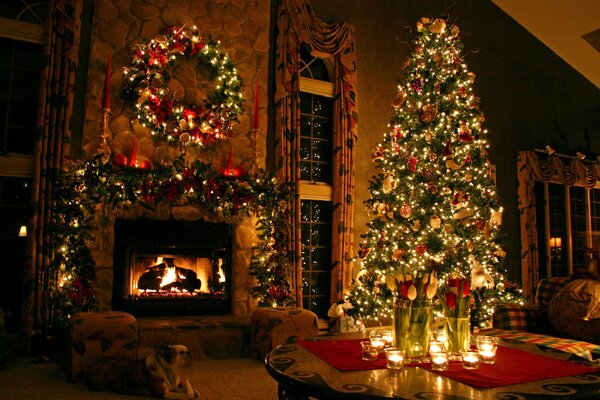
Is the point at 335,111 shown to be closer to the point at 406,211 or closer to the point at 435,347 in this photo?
the point at 406,211

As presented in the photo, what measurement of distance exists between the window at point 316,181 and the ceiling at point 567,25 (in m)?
3.76

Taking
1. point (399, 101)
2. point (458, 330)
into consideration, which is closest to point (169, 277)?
point (399, 101)

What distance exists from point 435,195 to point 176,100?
293cm

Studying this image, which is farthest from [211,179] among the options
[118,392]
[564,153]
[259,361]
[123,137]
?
[564,153]

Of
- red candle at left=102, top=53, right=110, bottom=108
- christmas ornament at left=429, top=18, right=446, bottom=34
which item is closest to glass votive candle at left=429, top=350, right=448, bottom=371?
red candle at left=102, top=53, right=110, bottom=108

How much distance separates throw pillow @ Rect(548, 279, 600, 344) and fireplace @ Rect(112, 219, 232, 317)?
3173mm

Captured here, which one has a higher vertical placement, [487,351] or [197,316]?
[487,351]

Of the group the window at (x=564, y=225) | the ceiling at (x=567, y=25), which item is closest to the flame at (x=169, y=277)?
the window at (x=564, y=225)

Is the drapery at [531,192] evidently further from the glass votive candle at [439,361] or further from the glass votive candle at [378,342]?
the glass votive candle at [439,361]

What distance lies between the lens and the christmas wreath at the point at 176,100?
4.96 meters

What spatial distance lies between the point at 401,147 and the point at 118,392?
3697 millimetres

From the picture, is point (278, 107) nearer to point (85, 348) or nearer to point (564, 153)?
point (85, 348)

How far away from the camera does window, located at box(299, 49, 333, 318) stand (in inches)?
241

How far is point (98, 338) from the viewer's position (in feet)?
11.8
